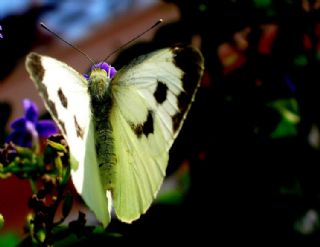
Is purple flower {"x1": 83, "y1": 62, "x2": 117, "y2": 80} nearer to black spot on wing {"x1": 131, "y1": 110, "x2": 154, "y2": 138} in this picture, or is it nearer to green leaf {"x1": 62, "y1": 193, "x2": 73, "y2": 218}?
black spot on wing {"x1": 131, "y1": 110, "x2": 154, "y2": 138}

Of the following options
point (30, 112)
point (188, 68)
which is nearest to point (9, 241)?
point (30, 112)

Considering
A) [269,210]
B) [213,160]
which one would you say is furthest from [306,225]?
[213,160]

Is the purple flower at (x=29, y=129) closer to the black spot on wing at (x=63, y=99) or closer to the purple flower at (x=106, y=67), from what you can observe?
the purple flower at (x=106, y=67)

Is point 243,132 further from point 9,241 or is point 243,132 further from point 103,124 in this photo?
point 9,241

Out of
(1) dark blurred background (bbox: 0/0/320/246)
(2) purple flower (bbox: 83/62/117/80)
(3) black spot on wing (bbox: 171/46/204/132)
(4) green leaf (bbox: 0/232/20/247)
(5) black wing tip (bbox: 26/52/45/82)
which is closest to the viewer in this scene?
(5) black wing tip (bbox: 26/52/45/82)

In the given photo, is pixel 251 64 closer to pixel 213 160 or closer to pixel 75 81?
pixel 213 160

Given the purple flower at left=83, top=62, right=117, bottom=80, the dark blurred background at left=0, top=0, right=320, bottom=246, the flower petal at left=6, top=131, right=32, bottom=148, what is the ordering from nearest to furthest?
the purple flower at left=83, top=62, right=117, bottom=80 < the flower petal at left=6, top=131, right=32, bottom=148 < the dark blurred background at left=0, top=0, right=320, bottom=246

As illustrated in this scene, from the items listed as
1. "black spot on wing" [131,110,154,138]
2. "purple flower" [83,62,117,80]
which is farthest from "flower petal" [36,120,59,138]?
"black spot on wing" [131,110,154,138]
